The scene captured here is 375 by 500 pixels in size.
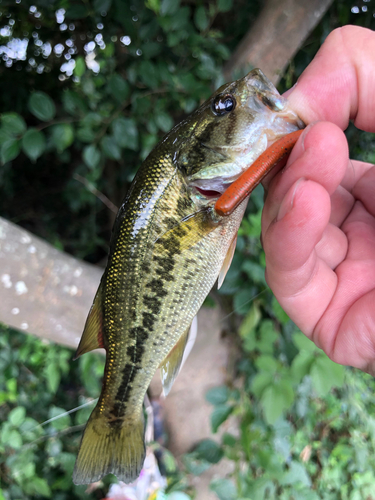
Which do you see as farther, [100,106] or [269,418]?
[100,106]

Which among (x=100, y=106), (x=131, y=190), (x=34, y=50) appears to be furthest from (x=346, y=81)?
(x=34, y=50)

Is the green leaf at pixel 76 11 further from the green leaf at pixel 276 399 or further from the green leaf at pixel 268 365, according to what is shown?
the green leaf at pixel 276 399

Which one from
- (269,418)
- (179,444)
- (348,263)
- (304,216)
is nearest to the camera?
(304,216)

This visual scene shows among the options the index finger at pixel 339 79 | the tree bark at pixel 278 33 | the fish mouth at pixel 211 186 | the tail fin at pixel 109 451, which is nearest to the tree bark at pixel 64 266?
the tree bark at pixel 278 33

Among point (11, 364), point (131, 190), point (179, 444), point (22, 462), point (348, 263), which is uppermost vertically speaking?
point (348, 263)

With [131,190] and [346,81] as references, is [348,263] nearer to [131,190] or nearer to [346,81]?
[346,81]

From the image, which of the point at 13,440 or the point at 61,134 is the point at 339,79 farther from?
the point at 13,440

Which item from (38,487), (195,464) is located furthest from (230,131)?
(38,487)

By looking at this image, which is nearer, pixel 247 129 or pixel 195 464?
pixel 247 129
